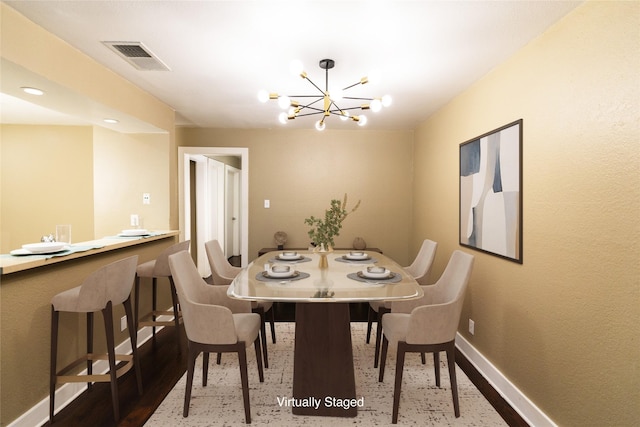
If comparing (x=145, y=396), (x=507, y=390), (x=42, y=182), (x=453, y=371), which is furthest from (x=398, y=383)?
(x=42, y=182)

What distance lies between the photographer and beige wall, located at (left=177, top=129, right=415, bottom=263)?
4.75m

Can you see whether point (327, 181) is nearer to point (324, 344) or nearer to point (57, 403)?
point (324, 344)

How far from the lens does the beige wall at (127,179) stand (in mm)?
3600

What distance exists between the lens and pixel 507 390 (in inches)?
89.3

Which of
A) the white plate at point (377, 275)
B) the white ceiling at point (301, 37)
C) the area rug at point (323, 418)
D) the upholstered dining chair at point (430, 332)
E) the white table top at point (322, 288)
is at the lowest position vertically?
the area rug at point (323, 418)

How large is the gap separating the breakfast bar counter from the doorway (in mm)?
2281

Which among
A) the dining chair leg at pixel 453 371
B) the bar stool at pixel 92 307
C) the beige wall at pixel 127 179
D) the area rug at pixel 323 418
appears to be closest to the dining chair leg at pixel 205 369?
the area rug at pixel 323 418

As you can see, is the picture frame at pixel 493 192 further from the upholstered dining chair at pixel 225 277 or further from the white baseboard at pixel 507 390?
the upholstered dining chair at pixel 225 277

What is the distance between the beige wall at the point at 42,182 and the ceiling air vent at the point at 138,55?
246cm

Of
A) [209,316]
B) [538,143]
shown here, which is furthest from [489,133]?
[209,316]

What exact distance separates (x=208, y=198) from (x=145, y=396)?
11.9 feet

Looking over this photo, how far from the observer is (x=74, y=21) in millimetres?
1918

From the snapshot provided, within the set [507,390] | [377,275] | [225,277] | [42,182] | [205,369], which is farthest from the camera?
[42,182]

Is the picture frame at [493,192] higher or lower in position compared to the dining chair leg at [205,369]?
higher
